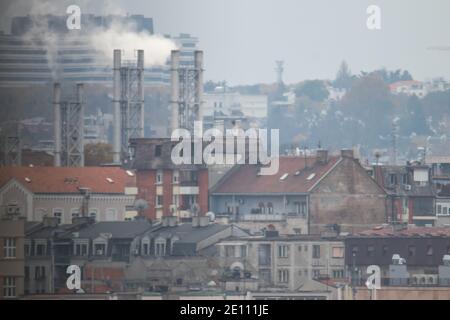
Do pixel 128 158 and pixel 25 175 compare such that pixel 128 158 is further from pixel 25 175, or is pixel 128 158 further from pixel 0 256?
pixel 0 256

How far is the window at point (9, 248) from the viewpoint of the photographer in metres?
30.9

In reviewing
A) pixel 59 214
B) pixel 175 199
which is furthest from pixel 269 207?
pixel 59 214

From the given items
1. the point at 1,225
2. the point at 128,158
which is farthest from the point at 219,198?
the point at 1,225

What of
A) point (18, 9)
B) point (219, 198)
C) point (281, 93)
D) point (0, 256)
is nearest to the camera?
point (0, 256)

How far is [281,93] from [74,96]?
5.82 meters

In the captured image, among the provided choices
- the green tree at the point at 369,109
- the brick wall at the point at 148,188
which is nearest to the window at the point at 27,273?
the brick wall at the point at 148,188

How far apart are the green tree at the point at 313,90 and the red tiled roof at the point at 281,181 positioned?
19.9 feet

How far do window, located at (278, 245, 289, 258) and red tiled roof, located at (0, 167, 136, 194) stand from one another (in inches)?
113

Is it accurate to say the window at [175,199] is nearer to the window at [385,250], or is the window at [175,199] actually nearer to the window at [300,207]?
the window at [300,207]

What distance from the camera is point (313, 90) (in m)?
45.2

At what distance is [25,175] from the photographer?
3522 centimetres

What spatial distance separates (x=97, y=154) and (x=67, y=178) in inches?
148

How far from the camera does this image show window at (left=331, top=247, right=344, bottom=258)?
33.8 meters

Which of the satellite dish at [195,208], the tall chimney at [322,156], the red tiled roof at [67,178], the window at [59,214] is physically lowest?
the window at [59,214]
